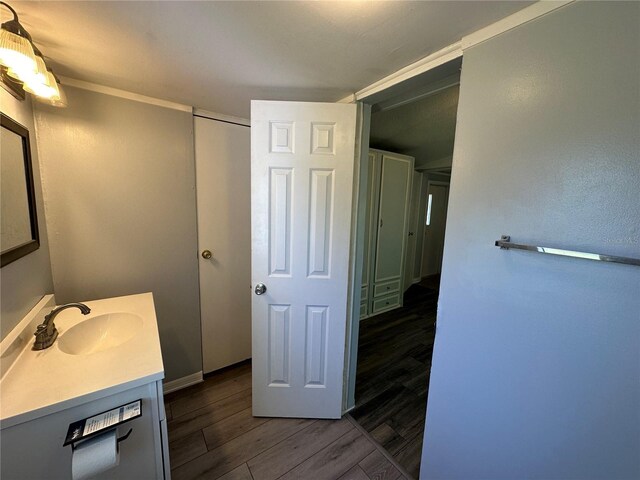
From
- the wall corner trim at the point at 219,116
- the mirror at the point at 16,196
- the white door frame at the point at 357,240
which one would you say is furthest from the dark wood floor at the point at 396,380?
the wall corner trim at the point at 219,116

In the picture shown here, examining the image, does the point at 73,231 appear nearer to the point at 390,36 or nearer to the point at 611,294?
the point at 390,36

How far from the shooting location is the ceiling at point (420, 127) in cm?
226

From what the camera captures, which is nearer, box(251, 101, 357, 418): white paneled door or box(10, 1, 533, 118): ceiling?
box(10, 1, 533, 118): ceiling

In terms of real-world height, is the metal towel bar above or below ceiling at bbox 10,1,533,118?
below

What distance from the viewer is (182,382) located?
1984mm

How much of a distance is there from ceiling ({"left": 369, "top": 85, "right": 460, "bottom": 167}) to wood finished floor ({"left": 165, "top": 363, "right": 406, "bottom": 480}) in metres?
2.21

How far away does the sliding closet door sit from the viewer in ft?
10.3

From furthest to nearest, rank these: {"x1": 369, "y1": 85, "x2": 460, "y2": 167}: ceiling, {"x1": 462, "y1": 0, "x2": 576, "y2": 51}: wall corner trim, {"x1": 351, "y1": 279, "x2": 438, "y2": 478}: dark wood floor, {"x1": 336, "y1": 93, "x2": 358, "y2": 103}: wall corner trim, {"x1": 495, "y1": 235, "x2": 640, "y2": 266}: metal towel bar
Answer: {"x1": 369, "y1": 85, "x2": 460, "y2": 167}: ceiling, {"x1": 351, "y1": 279, "x2": 438, "y2": 478}: dark wood floor, {"x1": 336, "y1": 93, "x2": 358, "y2": 103}: wall corner trim, {"x1": 462, "y1": 0, "x2": 576, "y2": 51}: wall corner trim, {"x1": 495, "y1": 235, "x2": 640, "y2": 266}: metal towel bar

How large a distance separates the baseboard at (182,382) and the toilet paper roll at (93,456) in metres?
1.32

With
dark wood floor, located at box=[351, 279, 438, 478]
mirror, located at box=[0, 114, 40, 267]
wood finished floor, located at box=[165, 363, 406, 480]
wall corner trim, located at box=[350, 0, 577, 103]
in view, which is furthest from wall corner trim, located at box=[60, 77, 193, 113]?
dark wood floor, located at box=[351, 279, 438, 478]

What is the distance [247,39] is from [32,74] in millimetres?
812

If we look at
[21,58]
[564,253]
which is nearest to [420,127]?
[564,253]

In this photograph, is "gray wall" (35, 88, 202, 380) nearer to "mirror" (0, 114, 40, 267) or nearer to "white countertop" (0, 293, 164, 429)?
"mirror" (0, 114, 40, 267)

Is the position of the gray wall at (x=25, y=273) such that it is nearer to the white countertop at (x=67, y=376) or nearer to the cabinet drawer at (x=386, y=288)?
the white countertop at (x=67, y=376)
